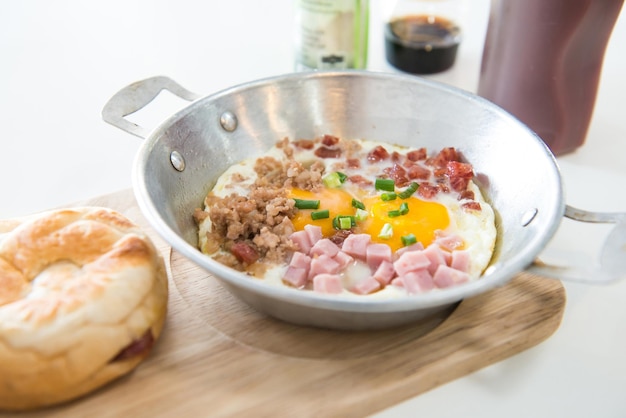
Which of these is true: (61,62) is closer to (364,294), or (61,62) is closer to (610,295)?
(364,294)

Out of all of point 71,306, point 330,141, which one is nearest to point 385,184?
point 330,141

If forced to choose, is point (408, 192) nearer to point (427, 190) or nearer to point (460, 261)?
point (427, 190)

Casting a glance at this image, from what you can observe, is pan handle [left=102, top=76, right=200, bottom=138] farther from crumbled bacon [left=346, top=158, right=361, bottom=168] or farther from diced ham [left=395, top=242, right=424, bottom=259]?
diced ham [left=395, top=242, right=424, bottom=259]

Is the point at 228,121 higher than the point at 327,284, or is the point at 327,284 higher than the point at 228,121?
the point at 228,121

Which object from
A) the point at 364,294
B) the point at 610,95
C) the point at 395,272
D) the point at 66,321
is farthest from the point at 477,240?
the point at 610,95

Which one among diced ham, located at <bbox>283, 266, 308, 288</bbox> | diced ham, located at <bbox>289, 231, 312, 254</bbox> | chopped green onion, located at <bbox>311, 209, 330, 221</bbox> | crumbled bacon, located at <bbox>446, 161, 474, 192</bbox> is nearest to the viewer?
diced ham, located at <bbox>283, 266, 308, 288</bbox>

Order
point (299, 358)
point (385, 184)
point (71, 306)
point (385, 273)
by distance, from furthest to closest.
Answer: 1. point (385, 184)
2. point (385, 273)
3. point (299, 358)
4. point (71, 306)

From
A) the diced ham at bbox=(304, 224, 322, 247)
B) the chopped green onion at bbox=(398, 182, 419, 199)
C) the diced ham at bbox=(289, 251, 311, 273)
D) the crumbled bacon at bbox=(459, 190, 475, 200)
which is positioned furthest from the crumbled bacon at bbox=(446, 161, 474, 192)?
the diced ham at bbox=(289, 251, 311, 273)
